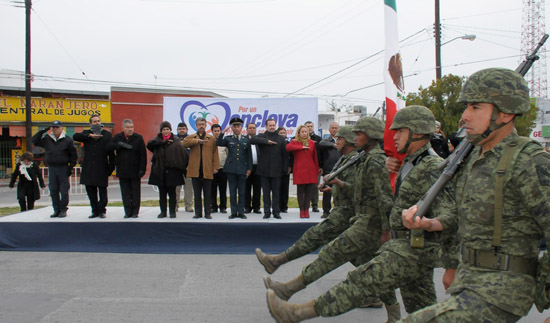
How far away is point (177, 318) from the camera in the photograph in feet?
14.1

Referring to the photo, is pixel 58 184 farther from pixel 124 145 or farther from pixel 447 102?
pixel 447 102

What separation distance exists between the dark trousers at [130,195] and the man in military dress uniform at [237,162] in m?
1.67

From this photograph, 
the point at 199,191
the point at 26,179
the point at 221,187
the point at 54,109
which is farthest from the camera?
the point at 54,109

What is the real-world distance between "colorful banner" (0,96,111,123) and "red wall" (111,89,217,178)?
2.26 ft

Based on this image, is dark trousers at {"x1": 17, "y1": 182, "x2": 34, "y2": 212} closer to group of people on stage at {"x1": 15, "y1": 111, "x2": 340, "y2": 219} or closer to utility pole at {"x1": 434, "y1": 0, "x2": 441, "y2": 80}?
group of people on stage at {"x1": 15, "y1": 111, "x2": 340, "y2": 219}

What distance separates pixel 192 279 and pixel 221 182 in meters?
3.54

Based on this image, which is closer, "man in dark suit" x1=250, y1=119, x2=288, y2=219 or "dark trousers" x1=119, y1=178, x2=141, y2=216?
"dark trousers" x1=119, y1=178, x2=141, y2=216

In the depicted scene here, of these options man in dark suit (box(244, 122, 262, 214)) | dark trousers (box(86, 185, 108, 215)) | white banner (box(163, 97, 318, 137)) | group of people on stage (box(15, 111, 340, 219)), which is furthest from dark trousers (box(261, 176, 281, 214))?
white banner (box(163, 97, 318, 137))

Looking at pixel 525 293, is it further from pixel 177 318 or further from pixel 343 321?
pixel 177 318

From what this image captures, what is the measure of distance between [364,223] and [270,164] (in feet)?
14.3

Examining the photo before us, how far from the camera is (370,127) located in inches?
175

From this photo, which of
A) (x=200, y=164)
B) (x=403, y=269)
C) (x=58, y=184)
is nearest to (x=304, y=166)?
(x=200, y=164)

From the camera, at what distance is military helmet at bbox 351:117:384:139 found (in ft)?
14.4

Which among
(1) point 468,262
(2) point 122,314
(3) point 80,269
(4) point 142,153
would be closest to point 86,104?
(4) point 142,153
